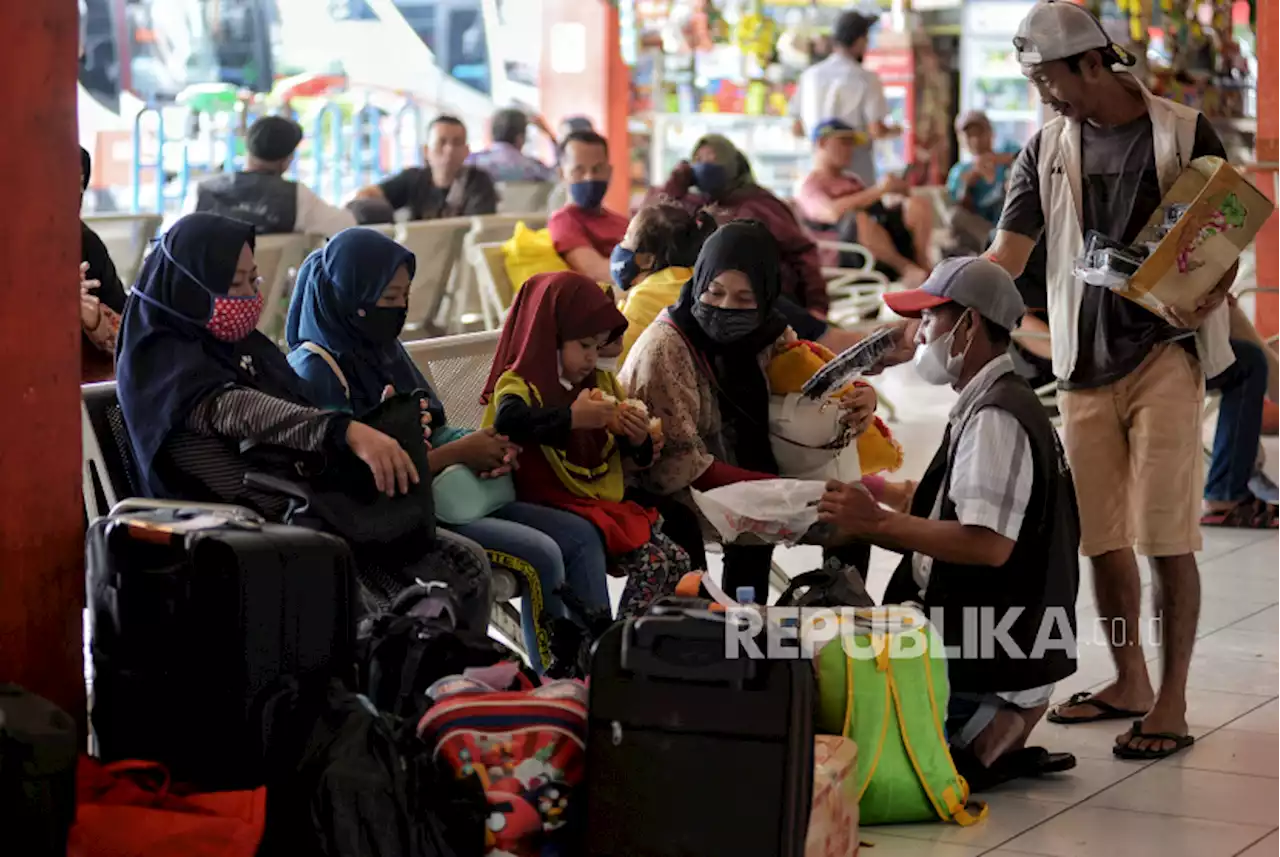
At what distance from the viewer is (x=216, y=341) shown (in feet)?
12.6

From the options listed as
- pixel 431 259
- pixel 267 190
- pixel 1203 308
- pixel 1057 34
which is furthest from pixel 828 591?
pixel 431 259

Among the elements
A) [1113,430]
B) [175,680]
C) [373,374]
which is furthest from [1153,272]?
[175,680]

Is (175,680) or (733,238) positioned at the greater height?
(733,238)

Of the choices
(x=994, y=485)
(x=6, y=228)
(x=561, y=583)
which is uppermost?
(x=6, y=228)

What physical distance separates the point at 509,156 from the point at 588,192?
3.15 meters

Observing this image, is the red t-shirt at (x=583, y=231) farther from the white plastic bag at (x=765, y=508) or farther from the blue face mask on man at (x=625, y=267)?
the white plastic bag at (x=765, y=508)

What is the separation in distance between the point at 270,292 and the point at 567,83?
528 cm

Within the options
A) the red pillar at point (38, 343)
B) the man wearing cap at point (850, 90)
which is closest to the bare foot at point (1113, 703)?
the red pillar at point (38, 343)

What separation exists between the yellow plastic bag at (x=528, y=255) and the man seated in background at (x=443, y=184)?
2089 millimetres

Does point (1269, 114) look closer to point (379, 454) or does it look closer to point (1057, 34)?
point (1057, 34)

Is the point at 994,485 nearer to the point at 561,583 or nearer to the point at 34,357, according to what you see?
the point at 561,583

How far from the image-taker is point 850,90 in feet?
40.0

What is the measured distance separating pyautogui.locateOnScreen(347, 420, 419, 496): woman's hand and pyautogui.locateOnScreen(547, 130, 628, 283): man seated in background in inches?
153

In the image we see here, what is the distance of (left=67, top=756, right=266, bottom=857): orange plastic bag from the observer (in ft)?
10.2
